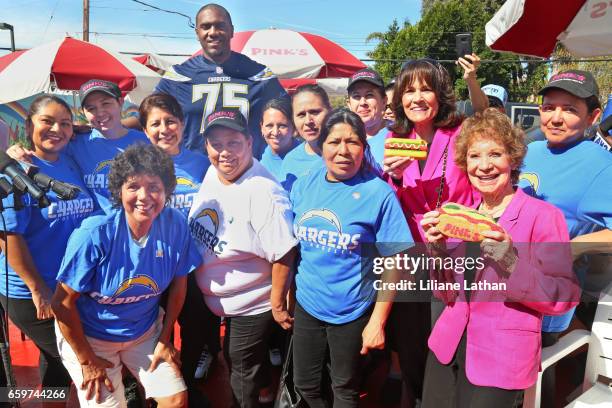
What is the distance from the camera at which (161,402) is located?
7.85 ft

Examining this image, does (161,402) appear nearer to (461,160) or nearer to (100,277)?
(100,277)

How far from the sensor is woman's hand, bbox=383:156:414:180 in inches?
87.2

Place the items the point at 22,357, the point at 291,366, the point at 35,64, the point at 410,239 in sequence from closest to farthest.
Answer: the point at 410,239, the point at 291,366, the point at 22,357, the point at 35,64

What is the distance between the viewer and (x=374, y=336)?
224 cm

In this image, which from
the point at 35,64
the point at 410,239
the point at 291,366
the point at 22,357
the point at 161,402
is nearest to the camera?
the point at 410,239

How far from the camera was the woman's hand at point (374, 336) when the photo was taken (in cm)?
224

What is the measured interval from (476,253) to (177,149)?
Answer: 1.88m

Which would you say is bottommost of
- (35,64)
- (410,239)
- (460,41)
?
(410,239)

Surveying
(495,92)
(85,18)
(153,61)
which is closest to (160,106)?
(495,92)

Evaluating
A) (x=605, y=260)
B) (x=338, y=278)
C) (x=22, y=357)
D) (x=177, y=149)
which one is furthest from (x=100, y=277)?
(x=605, y=260)

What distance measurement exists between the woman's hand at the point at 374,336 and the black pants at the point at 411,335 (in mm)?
160

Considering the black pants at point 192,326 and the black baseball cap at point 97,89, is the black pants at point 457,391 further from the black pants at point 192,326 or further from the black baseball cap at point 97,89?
the black baseball cap at point 97,89

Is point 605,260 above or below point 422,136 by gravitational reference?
below
